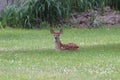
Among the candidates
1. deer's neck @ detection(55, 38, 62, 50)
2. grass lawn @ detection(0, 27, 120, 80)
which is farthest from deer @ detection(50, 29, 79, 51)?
grass lawn @ detection(0, 27, 120, 80)

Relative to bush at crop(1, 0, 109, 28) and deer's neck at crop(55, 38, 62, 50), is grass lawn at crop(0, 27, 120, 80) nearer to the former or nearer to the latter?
deer's neck at crop(55, 38, 62, 50)

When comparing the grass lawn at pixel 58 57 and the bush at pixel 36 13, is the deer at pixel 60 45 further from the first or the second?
the bush at pixel 36 13

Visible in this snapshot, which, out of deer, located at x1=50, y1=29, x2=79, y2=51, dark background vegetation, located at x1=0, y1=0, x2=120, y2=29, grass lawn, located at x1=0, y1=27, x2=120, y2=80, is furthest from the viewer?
dark background vegetation, located at x1=0, y1=0, x2=120, y2=29

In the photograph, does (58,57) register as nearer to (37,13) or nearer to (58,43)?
(58,43)

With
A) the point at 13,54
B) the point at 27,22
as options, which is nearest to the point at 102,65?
the point at 13,54

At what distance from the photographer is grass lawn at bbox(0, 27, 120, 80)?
10196 millimetres

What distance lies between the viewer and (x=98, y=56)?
43.3 feet

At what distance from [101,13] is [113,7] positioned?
2.04 feet

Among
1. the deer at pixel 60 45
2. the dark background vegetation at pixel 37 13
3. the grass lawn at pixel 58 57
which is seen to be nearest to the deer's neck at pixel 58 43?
the deer at pixel 60 45

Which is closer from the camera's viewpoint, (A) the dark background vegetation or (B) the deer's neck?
(B) the deer's neck

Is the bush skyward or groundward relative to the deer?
groundward

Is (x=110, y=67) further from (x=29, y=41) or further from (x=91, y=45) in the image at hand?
(x=29, y=41)

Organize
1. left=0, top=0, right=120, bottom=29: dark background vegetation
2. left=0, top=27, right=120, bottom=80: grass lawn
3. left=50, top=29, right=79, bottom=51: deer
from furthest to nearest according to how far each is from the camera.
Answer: left=0, top=0, right=120, bottom=29: dark background vegetation, left=50, top=29, right=79, bottom=51: deer, left=0, top=27, right=120, bottom=80: grass lawn

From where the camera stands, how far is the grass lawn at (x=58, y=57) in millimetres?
10196
